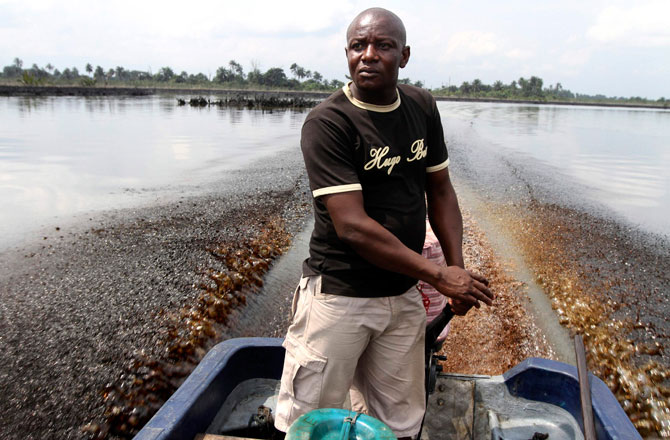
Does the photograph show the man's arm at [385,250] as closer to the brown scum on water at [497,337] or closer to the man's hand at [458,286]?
the man's hand at [458,286]

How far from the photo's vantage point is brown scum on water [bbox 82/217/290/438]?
12.7 ft

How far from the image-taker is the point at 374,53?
6.77ft

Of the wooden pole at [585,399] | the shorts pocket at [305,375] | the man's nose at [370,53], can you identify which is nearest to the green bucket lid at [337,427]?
the shorts pocket at [305,375]

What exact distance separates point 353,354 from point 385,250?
21.3 inches

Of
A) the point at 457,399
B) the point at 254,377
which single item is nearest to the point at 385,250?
the point at 457,399

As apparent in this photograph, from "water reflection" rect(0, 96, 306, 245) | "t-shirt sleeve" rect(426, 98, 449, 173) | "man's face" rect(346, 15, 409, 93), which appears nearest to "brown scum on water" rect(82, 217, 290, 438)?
"t-shirt sleeve" rect(426, 98, 449, 173)

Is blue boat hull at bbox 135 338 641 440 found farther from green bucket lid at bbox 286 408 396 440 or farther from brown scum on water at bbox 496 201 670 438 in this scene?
brown scum on water at bbox 496 201 670 438

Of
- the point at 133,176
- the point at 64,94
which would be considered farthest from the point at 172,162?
the point at 64,94

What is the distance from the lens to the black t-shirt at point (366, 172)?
1964 millimetres

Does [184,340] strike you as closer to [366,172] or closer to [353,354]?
[353,354]

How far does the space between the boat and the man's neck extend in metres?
1.55

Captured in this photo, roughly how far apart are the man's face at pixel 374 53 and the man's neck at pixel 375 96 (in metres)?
0.01

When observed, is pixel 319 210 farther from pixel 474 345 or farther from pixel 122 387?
pixel 474 345

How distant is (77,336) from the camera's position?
4.51 meters
